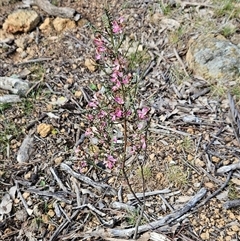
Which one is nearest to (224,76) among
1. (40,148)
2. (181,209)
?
(181,209)

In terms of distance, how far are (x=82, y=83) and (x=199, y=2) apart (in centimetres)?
122

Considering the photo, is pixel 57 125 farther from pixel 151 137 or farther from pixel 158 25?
pixel 158 25

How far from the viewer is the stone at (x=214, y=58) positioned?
308 cm

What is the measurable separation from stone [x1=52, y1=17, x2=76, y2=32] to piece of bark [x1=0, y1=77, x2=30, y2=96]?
0.65 meters

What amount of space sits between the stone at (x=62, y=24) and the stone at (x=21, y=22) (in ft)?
0.51

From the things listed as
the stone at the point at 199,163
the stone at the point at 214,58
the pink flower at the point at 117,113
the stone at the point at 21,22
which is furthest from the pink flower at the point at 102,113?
the stone at the point at 21,22

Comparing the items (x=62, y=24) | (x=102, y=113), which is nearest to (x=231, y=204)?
(x=102, y=113)

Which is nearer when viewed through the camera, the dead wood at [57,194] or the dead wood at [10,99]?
the dead wood at [57,194]

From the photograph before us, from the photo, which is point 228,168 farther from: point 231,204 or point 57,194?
point 57,194

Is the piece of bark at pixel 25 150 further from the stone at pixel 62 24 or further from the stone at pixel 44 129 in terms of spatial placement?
the stone at pixel 62 24

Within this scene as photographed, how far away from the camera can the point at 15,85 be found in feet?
10.3

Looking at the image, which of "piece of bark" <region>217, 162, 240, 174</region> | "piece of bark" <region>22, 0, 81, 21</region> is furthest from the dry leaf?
"piece of bark" <region>22, 0, 81, 21</region>

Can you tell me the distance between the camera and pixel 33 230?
248cm

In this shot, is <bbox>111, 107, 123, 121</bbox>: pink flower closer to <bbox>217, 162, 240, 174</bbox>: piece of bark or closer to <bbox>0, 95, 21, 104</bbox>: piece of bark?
<bbox>217, 162, 240, 174</bbox>: piece of bark
